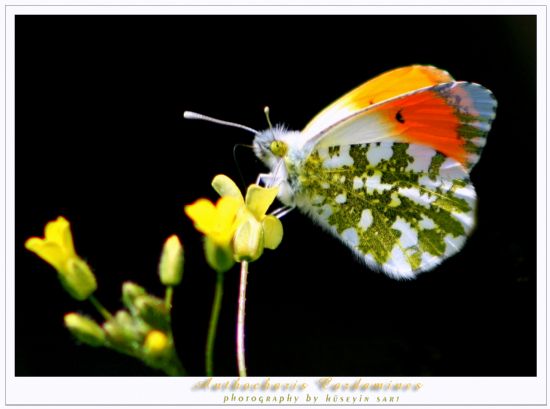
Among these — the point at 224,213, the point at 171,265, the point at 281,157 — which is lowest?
the point at 171,265

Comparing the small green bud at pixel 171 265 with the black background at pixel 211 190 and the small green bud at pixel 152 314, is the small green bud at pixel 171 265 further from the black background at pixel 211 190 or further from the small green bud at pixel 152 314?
the black background at pixel 211 190

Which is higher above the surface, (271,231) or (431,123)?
(431,123)

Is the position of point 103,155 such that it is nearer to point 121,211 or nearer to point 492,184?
point 121,211

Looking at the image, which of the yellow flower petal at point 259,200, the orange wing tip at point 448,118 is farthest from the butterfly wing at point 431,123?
the yellow flower petal at point 259,200

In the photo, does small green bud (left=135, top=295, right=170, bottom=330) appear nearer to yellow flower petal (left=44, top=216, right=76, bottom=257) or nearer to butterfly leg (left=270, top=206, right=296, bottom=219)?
yellow flower petal (left=44, top=216, right=76, bottom=257)

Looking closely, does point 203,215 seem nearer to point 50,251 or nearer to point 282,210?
point 50,251

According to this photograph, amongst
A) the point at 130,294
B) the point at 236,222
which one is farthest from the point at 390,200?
the point at 130,294
